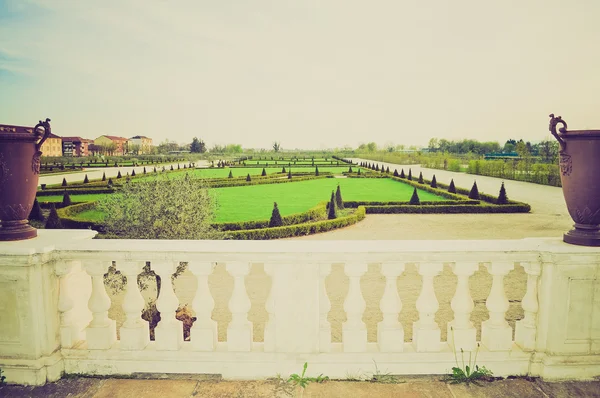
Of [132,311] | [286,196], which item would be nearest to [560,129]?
[132,311]

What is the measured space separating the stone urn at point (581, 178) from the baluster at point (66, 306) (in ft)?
13.8

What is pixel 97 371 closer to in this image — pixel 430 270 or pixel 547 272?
pixel 430 270

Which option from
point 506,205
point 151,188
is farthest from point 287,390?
point 506,205

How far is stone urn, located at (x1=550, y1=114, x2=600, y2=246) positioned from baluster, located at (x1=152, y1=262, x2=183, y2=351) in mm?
3353

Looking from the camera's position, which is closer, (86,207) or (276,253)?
(276,253)

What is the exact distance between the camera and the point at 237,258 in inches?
132

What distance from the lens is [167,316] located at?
11.4 ft

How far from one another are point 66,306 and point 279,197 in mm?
20347

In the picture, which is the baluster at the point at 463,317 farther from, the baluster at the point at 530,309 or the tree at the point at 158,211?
the tree at the point at 158,211

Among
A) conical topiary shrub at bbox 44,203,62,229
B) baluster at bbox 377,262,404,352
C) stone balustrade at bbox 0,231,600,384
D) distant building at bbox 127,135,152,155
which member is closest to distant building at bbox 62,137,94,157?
distant building at bbox 127,135,152,155

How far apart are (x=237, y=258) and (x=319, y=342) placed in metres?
0.98

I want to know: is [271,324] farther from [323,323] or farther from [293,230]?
[293,230]

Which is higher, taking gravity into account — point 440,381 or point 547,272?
point 547,272

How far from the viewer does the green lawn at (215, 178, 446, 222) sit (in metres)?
18.7
